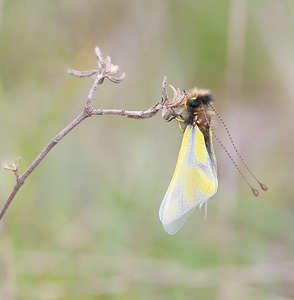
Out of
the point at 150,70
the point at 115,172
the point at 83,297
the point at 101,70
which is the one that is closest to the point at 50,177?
the point at 115,172

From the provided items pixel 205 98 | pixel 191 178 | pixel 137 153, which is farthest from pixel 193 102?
pixel 137 153

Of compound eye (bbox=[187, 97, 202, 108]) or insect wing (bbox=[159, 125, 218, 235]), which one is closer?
insect wing (bbox=[159, 125, 218, 235])

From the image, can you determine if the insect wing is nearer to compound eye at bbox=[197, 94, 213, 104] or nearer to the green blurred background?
compound eye at bbox=[197, 94, 213, 104]

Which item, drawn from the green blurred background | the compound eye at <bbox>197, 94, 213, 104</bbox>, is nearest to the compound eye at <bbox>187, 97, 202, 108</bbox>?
the compound eye at <bbox>197, 94, 213, 104</bbox>

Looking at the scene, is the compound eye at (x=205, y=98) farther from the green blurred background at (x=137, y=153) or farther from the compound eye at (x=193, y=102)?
the green blurred background at (x=137, y=153)

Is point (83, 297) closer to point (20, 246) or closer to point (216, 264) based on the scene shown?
point (20, 246)

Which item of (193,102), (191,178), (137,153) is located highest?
(137,153)

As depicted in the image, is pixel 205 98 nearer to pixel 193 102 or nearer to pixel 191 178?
pixel 193 102
